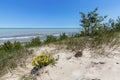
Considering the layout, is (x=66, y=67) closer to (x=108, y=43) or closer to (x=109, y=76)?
(x=109, y=76)

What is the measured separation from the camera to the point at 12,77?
155 inches

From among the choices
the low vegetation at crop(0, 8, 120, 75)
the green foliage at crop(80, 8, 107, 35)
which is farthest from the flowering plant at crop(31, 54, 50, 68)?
the green foliage at crop(80, 8, 107, 35)

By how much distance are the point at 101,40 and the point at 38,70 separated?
100.0 inches

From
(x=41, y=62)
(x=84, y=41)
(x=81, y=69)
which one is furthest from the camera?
(x=84, y=41)

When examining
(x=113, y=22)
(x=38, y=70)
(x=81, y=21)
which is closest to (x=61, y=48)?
(x=38, y=70)

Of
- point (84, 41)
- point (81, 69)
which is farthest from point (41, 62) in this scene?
point (84, 41)

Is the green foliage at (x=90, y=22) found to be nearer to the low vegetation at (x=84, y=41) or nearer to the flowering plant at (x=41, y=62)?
the low vegetation at (x=84, y=41)

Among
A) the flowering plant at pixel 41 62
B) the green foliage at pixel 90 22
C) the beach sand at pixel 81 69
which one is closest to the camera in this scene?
the beach sand at pixel 81 69

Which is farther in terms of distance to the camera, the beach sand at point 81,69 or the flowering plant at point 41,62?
the flowering plant at point 41,62

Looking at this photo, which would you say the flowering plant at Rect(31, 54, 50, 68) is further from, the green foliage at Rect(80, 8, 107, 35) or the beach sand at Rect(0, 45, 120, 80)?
the green foliage at Rect(80, 8, 107, 35)

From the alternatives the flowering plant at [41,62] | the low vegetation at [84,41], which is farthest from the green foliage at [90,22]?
the flowering plant at [41,62]

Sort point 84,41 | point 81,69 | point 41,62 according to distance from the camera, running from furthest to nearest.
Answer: point 84,41 < point 41,62 < point 81,69

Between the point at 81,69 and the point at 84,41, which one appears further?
the point at 84,41

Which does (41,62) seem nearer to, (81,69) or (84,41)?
(81,69)
